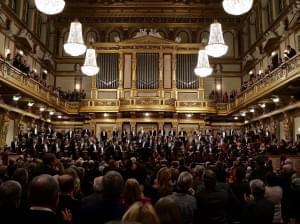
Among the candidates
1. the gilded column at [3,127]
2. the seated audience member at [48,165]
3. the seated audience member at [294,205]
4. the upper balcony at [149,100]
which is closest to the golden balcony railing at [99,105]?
the upper balcony at [149,100]

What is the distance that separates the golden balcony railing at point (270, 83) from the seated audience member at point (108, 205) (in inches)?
453

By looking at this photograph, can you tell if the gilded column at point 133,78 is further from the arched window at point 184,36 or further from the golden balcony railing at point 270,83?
the golden balcony railing at point 270,83

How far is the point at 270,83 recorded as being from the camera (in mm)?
16234

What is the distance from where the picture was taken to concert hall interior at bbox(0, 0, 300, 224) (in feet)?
12.9

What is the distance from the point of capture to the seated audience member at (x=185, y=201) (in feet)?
12.0

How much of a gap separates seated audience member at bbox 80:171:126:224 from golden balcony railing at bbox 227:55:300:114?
453 inches

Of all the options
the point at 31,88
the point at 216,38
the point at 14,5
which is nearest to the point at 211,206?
the point at 216,38

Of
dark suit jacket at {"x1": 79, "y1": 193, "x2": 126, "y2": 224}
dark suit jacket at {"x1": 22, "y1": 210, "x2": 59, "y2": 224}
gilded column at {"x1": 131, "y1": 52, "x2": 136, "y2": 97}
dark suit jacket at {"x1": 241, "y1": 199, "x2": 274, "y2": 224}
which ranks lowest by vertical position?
dark suit jacket at {"x1": 241, "y1": 199, "x2": 274, "y2": 224}

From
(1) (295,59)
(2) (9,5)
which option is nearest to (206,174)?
(1) (295,59)

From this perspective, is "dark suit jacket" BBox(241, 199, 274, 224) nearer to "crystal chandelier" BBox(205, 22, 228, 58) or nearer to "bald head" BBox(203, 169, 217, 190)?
"bald head" BBox(203, 169, 217, 190)

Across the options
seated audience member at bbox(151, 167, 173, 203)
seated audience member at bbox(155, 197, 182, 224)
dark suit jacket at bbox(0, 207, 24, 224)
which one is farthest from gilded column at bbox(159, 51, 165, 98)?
seated audience member at bbox(155, 197, 182, 224)

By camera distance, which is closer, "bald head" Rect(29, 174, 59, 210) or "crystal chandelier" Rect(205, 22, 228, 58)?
"bald head" Rect(29, 174, 59, 210)

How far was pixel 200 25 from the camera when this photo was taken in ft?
87.6

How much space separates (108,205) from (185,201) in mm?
926
